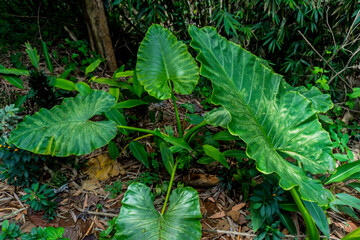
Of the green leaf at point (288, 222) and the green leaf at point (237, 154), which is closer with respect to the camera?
the green leaf at point (288, 222)

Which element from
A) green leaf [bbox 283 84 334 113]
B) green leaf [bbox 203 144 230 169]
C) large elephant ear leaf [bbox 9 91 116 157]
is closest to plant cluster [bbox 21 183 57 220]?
large elephant ear leaf [bbox 9 91 116 157]

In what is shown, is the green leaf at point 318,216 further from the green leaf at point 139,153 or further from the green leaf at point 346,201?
the green leaf at point 139,153

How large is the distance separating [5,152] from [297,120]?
5.03 ft

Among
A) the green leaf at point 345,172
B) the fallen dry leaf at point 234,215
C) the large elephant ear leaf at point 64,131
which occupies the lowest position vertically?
the fallen dry leaf at point 234,215

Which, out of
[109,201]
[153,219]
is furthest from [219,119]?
[109,201]

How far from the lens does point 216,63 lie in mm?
1029

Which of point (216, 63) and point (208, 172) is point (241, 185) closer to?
point (208, 172)

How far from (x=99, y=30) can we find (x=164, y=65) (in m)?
0.98

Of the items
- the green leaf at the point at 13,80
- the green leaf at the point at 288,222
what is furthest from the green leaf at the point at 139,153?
the green leaf at the point at 13,80

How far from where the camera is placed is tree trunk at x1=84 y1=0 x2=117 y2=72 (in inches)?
76.9

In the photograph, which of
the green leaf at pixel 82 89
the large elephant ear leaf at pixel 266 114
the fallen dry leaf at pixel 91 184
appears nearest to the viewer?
the large elephant ear leaf at pixel 266 114

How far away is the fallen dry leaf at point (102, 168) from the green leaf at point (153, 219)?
1.61ft

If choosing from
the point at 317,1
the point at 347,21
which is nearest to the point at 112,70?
the point at 317,1

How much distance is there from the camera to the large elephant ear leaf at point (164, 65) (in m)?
1.39
